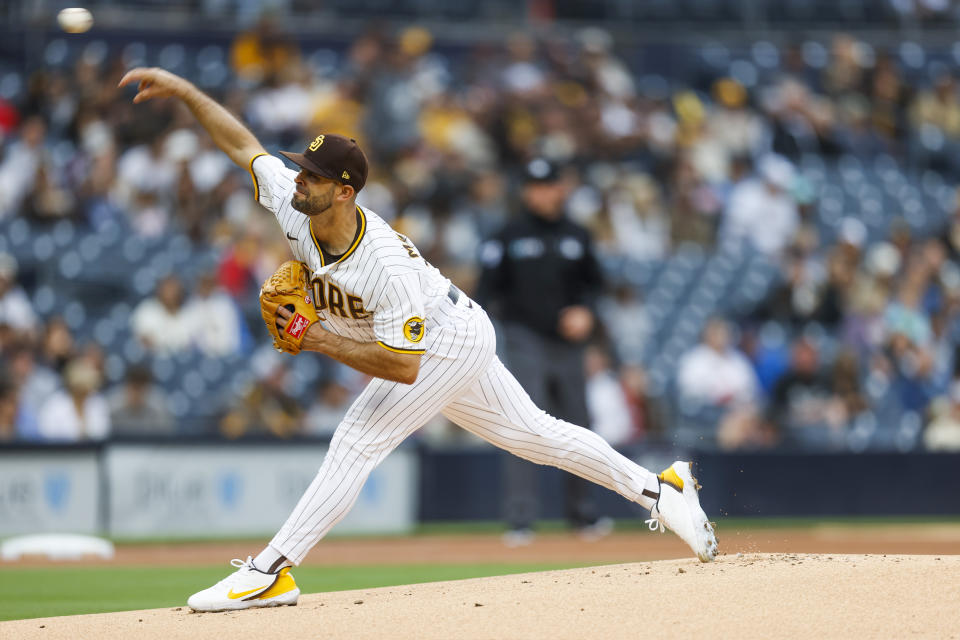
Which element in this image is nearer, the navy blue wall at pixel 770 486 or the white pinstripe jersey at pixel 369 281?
the white pinstripe jersey at pixel 369 281

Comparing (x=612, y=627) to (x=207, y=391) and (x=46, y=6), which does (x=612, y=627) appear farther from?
(x=46, y=6)

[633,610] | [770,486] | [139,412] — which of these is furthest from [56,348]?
[633,610]

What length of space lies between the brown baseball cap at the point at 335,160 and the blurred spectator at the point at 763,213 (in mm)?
10216

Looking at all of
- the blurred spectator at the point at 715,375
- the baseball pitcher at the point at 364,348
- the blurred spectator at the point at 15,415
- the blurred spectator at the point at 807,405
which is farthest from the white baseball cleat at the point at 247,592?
the blurred spectator at the point at 715,375

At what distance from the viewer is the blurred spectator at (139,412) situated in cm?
1120

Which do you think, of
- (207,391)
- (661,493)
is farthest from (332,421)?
(661,493)

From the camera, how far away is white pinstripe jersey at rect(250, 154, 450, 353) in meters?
5.23

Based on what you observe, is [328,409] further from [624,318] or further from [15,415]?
[624,318]

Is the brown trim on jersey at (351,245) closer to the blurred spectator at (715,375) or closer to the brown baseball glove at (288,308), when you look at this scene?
the brown baseball glove at (288,308)

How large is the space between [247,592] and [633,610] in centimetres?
146

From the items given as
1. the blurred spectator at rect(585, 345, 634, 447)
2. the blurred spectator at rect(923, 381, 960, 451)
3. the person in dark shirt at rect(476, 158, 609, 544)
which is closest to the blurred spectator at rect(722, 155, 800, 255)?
the blurred spectator at rect(923, 381, 960, 451)

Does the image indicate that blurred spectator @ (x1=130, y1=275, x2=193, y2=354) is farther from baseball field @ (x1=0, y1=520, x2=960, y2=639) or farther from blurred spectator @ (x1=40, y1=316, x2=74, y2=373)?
baseball field @ (x1=0, y1=520, x2=960, y2=639)

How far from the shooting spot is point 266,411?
1188 cm

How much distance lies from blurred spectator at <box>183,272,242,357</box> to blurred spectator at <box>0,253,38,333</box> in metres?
1.37
